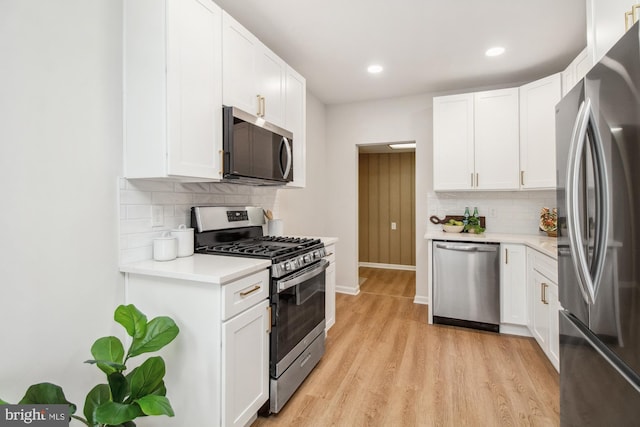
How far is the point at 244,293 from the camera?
1.60 metres

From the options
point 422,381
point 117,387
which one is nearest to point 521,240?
point 422,381

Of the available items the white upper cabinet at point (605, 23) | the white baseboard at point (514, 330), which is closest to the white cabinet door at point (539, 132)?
the white baseboard at point (514, 330)

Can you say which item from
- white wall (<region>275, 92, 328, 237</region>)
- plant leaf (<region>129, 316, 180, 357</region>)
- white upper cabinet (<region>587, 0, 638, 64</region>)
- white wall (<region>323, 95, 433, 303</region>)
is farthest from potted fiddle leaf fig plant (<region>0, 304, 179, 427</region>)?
white wall (<region>323, 95, 433, 303</region>)

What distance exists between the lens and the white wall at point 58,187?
1286 mm

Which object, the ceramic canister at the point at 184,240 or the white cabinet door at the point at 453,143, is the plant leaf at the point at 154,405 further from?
the white cabinet door at the point at 453,143

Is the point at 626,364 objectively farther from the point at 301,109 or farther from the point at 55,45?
the point at 301,109

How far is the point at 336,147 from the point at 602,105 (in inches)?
138

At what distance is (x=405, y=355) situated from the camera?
2.60 m

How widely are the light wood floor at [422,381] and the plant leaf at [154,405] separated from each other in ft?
2.71

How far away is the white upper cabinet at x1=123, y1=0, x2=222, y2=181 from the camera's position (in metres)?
1.61

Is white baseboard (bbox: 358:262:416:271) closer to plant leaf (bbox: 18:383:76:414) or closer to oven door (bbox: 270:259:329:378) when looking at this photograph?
oven door (bbox: 270:259:329:378)

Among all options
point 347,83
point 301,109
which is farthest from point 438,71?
point 301,109

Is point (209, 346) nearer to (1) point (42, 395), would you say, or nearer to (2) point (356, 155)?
(1) point (42, 395)

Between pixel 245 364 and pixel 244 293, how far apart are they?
0.37 metres
